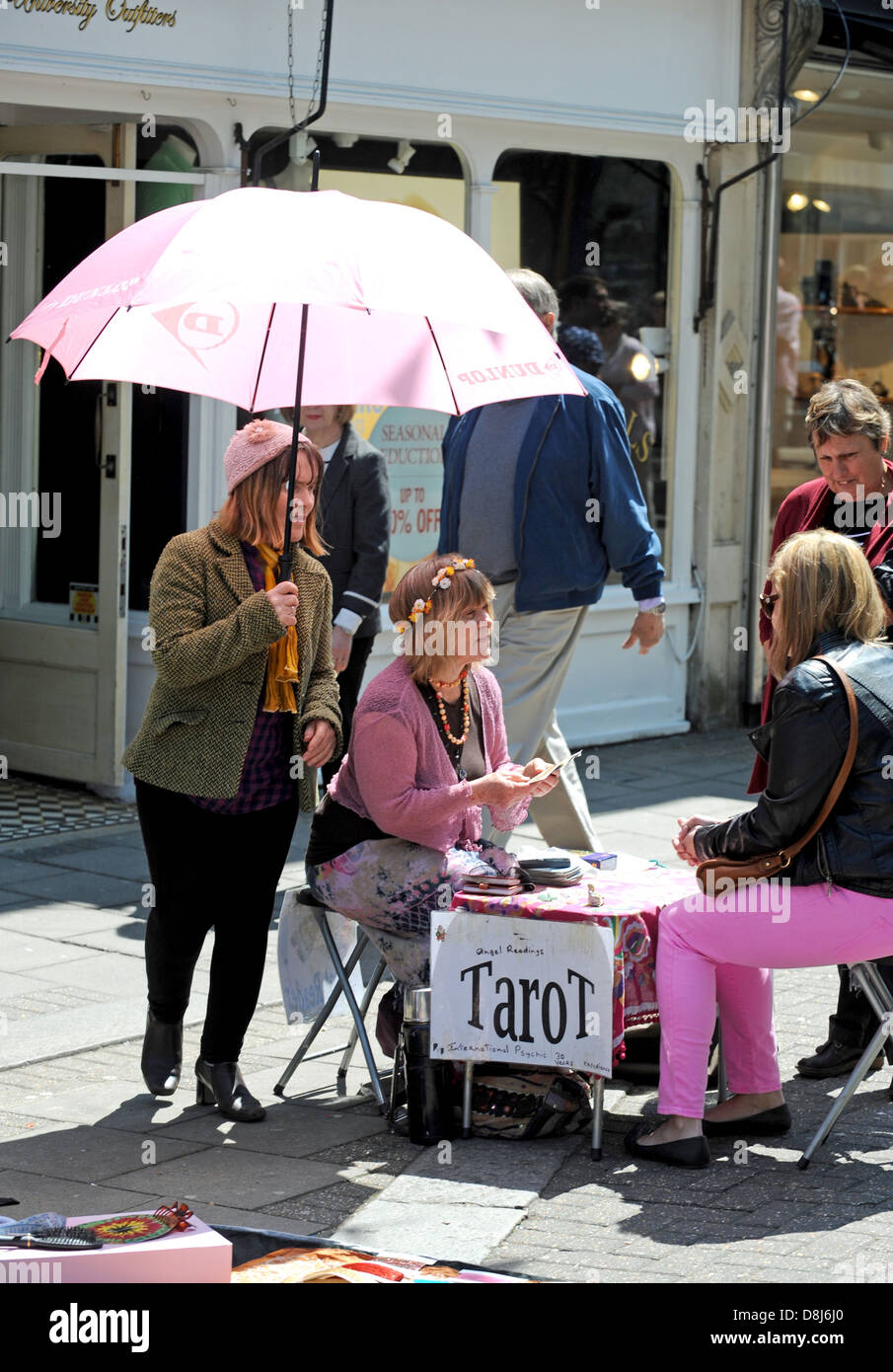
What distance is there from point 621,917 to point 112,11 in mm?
4607

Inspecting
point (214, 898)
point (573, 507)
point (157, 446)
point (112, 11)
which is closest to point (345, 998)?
point (214, 898)

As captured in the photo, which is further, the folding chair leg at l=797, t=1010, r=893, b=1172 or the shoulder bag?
the folding chair leg at l=797, t=1010, r=893, b=1172

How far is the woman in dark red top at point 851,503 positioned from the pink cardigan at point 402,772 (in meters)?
0.97

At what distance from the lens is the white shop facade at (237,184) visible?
7898 millimetres

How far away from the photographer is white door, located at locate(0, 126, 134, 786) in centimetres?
818

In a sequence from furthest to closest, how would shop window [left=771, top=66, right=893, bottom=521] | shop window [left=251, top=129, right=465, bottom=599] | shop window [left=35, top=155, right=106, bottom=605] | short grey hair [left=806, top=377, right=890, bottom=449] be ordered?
shop window [left=771, top=66, right=893, bottom=521] < shop window [left=251, top=129, right=465, bottom=599] < shop window [left=35, top=155, right=106, bottom=605] < short grey hair [left=806, top=377, right=890, bottom=449]

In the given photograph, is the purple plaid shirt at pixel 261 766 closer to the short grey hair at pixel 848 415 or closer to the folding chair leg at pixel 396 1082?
the folding chair leg at pixel 396 1082

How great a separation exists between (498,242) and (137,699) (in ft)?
9.59

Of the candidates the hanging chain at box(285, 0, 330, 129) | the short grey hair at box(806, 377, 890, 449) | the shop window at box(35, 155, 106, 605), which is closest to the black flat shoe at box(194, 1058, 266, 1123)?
the short grey hair at box(806, 377, 890, 449)

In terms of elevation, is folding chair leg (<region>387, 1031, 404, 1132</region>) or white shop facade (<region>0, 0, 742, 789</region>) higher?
white shop facade (<region>0, 0, 742, 789</region>)

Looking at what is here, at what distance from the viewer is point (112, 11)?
7.54 metres

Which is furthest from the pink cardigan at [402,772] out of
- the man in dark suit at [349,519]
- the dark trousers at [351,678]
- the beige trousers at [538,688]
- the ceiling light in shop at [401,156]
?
the ceiling light in shop at [401,156]

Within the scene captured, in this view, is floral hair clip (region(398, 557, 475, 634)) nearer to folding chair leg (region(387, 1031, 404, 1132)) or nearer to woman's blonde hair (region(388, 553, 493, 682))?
woman's blonde hair (region(388, 553, 493, 682))
